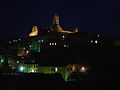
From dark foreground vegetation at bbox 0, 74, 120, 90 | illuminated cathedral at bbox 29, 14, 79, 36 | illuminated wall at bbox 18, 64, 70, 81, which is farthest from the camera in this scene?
illuminated cathedral at bbox 29, 14, 79, 36

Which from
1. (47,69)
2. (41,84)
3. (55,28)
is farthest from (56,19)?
(41,84)

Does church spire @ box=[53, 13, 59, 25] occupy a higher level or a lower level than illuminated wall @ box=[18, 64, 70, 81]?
higher

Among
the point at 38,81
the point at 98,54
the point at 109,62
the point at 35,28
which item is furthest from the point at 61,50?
the point at 38,81

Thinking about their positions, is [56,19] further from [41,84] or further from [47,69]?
[41,84]

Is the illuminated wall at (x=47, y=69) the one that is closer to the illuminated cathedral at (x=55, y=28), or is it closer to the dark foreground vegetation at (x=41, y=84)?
the dark foreground vegetation at (x=41, y=84)

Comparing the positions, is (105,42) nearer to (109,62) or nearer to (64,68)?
(109,62)

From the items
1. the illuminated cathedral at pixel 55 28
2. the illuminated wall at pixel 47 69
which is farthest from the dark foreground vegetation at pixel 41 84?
the illuminated cathedral at pixel 55 28

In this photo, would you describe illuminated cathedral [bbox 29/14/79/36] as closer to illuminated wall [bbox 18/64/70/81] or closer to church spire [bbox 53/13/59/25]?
church spire [bbox 53/13/59/25]

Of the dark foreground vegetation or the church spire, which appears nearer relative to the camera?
the dark foreground vegetation

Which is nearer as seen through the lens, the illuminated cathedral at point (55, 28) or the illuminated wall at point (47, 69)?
the illuminated wall at point (47, 69)

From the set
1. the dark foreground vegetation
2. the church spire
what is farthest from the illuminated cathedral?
the dark foreground vegetation

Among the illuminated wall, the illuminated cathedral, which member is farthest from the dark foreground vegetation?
the illuminated cathedral

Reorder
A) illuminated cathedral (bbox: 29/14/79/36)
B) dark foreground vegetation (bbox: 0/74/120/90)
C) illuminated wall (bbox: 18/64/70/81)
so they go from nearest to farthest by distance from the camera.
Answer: dark foreground vegetation (bbox: 0/74/120/90) → illuminated wall (bbox: 18/64/70/81) → illuminated cathedral (bbox: 29/14/79/36)

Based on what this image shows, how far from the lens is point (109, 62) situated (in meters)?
57.2
